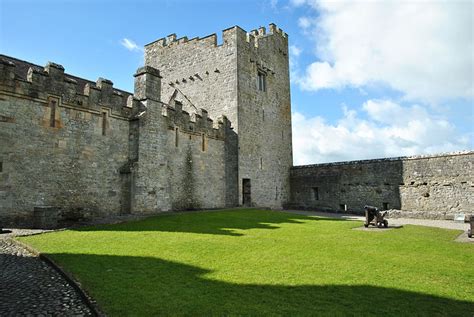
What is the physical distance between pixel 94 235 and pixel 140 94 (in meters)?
7.97

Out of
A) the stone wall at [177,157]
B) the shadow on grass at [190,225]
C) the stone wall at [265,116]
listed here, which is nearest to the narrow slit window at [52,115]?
the stone wall at [177,157]

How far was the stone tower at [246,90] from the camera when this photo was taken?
2170cm

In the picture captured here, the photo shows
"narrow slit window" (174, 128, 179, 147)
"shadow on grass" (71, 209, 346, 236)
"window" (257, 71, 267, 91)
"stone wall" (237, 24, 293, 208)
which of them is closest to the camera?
"shadow on grass" (71, 209, 346, 236)

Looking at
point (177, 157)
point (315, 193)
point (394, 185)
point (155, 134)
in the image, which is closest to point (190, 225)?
point (155, 134)

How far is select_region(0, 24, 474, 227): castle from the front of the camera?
38.4ft

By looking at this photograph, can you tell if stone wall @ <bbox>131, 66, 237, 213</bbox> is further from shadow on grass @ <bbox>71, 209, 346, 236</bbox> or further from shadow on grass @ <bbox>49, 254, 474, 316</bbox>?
shadow on grass @ <bbox>49, 254, 474, 316</bbox>

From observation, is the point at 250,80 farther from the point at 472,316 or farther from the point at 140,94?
the point at 472,316

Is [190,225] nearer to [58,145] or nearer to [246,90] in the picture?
[58,145]

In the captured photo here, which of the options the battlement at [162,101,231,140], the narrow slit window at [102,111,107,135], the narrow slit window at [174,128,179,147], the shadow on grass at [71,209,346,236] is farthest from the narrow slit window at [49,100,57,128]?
the narrow slit window at [174,128,179,147]

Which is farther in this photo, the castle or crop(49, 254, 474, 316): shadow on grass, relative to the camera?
the castle

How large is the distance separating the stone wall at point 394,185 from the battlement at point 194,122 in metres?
8.48

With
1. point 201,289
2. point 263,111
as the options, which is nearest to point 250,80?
point 263,111

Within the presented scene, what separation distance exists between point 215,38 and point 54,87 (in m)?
13.0

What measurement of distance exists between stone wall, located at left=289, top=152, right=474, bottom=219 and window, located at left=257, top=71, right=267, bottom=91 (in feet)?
23.2
